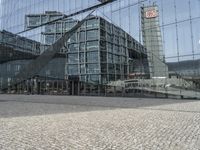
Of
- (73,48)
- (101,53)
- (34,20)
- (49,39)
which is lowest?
(101,53)

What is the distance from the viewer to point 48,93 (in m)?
42.2

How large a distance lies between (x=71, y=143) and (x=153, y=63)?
24.3 meters

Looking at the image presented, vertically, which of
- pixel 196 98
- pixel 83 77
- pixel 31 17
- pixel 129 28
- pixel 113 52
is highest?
pixel 31 17

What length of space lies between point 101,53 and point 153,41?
7142 mm

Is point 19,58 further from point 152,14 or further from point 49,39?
point 152,14

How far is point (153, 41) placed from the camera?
30031mm

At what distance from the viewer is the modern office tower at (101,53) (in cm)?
3216

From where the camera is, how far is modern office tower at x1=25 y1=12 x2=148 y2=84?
1266 inches

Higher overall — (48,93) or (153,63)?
(153,63)

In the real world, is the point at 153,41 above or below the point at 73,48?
below

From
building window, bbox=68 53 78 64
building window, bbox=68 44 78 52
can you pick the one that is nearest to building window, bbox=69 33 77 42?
building window, bbox=68 44 78 52

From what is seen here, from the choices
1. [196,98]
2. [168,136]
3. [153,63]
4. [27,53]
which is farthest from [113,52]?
[168,136]

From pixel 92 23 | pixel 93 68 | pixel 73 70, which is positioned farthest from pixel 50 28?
pixel 93 68

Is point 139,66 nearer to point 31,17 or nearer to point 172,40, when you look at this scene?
point 172,40
